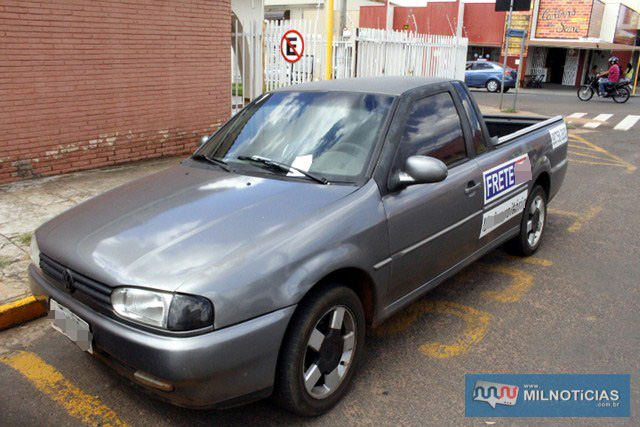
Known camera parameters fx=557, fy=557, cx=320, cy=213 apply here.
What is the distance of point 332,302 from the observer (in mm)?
2803

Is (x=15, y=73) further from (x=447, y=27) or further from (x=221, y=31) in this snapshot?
(x=447, y=27)

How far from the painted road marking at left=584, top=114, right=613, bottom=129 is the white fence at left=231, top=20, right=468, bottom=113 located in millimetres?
4722

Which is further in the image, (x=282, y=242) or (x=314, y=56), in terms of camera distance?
(x=314, y=56)

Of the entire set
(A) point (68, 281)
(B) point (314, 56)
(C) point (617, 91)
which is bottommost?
(C) point (617, 91)

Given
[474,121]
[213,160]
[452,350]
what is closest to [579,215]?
[474,121]

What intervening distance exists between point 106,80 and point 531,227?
5.82 m

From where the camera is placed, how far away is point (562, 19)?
31188mm

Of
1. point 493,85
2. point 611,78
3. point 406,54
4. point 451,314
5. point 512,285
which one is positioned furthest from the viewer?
point 493,85

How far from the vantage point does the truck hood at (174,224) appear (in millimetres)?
2525

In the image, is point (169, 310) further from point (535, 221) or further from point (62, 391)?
point (535, 221)

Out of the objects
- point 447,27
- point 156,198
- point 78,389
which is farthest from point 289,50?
point 447,27

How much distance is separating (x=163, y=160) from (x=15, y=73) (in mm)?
2429

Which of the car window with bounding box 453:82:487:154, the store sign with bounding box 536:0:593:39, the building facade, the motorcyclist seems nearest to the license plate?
the car window with bounding box 453:82:487:154

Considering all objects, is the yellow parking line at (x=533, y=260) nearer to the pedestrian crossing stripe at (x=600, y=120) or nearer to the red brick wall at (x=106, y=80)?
the red brick wall at (x=106, y=80)
